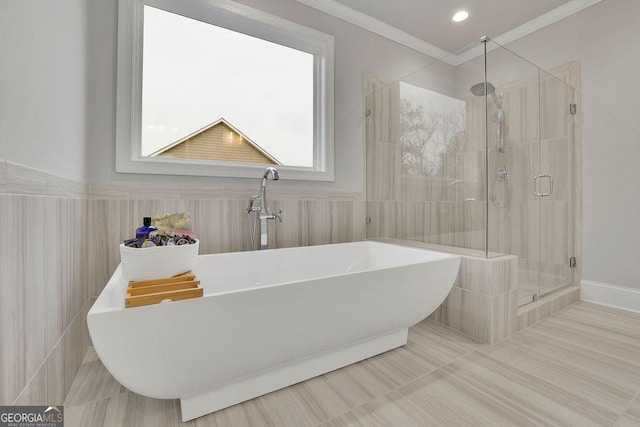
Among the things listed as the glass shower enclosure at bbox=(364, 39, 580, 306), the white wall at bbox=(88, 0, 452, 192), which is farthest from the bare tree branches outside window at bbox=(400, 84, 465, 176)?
the white wall at bbox=(88, 0, 452, 192)

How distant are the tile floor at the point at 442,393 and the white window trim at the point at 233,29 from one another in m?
1.12

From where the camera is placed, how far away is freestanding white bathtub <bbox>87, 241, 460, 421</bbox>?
818mm

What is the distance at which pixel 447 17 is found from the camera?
2490mm

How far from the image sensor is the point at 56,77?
1105mm

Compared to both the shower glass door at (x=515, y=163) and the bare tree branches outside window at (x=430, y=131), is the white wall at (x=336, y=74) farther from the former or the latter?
the shower glass door at (x=515, y=163)

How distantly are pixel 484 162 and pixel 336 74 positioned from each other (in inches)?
53.0

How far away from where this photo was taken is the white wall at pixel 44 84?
2.52ft

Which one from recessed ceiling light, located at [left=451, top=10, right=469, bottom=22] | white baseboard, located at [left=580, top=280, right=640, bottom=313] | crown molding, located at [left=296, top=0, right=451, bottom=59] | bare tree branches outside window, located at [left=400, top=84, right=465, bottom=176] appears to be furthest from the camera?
recessed ceiling light, located at [left=451, top=10, right=469, bottom=22]

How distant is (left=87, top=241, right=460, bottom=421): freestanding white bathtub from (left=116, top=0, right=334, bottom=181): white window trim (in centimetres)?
63

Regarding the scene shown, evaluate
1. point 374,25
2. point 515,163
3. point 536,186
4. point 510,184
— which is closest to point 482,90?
point 515,163

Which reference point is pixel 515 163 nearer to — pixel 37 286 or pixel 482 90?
pixel 482 90

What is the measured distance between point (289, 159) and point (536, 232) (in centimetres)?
193

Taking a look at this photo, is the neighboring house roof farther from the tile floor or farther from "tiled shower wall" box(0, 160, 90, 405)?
the tile floor

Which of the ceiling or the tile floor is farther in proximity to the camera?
the ceiling
